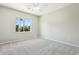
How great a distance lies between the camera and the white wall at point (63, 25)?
415 cm

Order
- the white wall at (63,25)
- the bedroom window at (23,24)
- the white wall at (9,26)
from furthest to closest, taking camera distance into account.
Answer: the bedroom window at (23,24), the white wall at (9,26), the white wall at (63,25)

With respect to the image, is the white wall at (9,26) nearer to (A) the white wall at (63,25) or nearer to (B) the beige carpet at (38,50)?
(B) the beige carpet at (38,50)

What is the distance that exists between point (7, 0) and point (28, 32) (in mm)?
5407

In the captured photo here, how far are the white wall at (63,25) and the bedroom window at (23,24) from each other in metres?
1.38

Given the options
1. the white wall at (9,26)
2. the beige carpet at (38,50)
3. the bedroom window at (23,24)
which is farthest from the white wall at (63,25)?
the white wall at (9,26)

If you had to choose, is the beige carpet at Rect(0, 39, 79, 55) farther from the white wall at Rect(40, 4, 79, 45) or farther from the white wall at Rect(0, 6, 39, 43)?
the white wall at Rect(0, 6, 39, 43)

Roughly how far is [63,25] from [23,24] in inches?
123

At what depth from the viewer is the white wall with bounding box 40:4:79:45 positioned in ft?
13.6

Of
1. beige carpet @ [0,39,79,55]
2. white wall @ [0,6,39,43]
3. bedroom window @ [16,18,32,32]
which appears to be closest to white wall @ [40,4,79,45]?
beige carpet @ [0,39,79,55]

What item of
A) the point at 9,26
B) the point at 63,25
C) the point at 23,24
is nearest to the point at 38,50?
the point at 63,25

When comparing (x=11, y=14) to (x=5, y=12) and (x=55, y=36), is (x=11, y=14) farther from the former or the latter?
(x=55, y=36)

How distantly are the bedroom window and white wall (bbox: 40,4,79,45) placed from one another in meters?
1.38

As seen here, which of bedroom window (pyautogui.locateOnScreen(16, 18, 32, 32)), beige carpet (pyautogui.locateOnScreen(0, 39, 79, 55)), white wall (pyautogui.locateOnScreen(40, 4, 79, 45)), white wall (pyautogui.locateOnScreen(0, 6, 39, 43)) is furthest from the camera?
bedroom window (pyautogui.locateOnScreen(16, 18, 32, 32))
